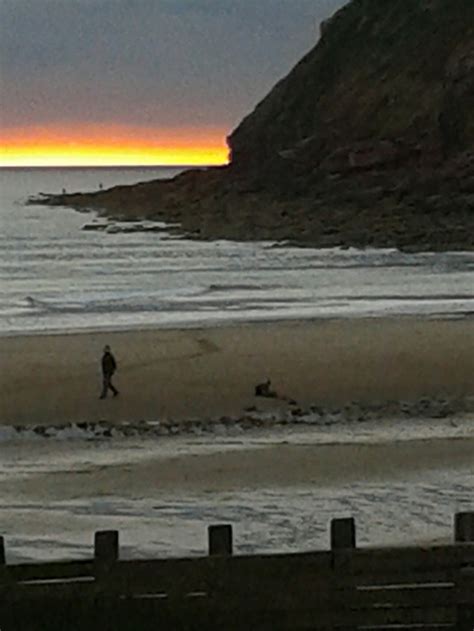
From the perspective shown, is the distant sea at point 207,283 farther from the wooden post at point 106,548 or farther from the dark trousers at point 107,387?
the wooden post at point 106,548

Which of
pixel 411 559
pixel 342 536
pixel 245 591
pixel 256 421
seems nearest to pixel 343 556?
pixel 342 536

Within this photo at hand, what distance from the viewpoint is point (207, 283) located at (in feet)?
147

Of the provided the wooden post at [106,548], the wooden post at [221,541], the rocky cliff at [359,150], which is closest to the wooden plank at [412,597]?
the wooden post at [221,541]

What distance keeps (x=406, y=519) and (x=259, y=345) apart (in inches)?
566

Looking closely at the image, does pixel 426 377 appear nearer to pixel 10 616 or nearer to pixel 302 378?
pixel 302 378

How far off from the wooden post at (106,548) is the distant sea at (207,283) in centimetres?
2427

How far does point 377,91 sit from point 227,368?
73455mm

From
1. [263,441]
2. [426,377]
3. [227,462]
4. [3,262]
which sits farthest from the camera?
[3,262]

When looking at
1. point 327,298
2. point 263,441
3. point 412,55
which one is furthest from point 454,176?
point 263,441

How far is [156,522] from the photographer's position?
10.9 m

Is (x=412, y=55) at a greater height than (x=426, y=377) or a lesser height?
greater

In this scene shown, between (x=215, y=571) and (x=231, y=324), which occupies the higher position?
(x=215, y=571)

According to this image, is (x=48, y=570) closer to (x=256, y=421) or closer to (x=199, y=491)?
(x=199, y=491)

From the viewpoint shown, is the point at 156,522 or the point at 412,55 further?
the point at 412,55
